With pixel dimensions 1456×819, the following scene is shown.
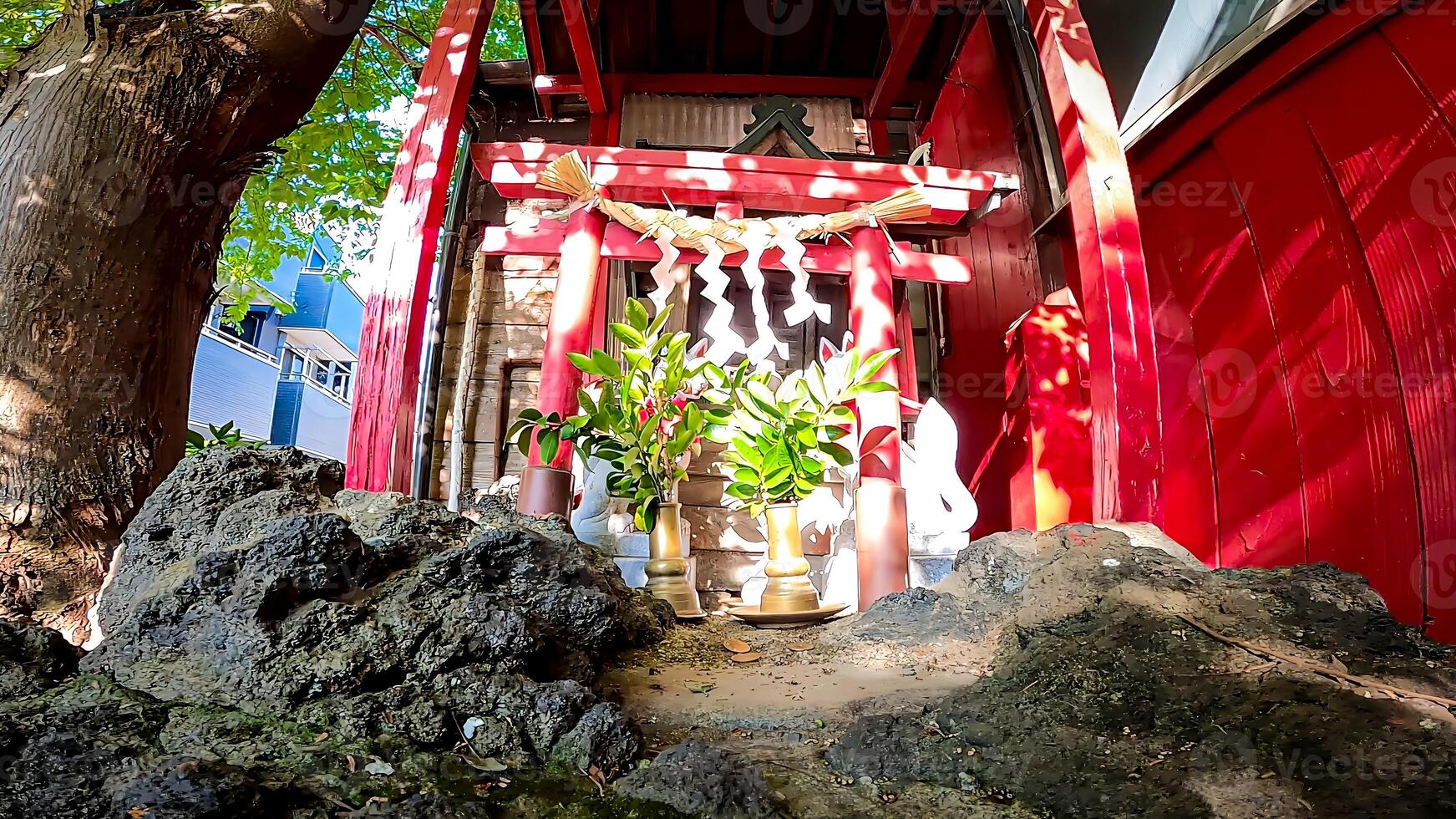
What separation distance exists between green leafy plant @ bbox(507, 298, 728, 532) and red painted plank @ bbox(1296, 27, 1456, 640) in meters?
2.40

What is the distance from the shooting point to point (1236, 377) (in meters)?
3.21

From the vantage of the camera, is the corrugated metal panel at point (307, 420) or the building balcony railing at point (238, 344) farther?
the corrugated metal panel at point (307, 420)

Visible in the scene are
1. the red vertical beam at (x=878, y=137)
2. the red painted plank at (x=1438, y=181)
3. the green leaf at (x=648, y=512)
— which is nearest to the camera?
the red painted plank at (x=1438, y=181)

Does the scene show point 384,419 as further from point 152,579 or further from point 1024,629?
point 1024,629

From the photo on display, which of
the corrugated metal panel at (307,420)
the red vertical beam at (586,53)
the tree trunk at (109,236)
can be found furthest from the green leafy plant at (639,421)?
the corrugated metal panel at (307,420)

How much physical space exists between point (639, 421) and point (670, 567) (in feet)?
2.02

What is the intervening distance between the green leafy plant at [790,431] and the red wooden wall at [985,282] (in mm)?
2052

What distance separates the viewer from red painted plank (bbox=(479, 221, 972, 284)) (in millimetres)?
3758

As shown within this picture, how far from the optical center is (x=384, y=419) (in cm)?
257

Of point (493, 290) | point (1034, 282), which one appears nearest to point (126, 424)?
point (493, 290)

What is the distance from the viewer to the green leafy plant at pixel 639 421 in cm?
283

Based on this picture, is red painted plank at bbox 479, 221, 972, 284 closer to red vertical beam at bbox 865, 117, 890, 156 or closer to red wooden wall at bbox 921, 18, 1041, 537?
red wooden wall at bbox 921, 18, 1041, 537

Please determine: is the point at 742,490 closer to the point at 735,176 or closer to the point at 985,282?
the point at 735,176

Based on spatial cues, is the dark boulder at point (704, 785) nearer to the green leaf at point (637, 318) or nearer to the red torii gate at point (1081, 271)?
the red torii gate at point (1081, 271)
